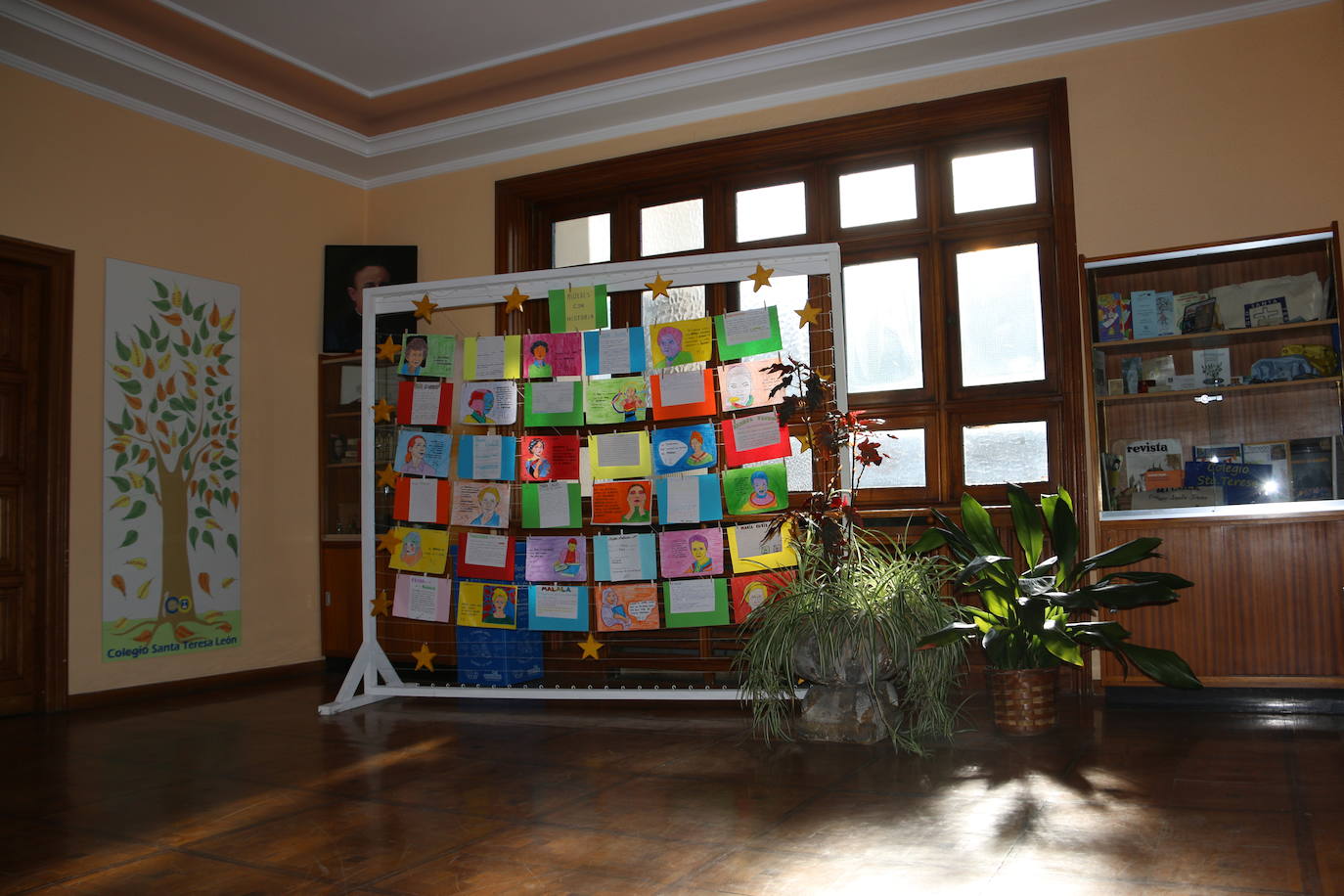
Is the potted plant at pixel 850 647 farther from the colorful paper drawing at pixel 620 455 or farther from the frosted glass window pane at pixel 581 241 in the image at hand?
the frosted glass window pane at pixel 581 241

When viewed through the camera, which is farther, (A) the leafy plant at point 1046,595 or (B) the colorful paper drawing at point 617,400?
(B) the colorful paper drawing at point 617,400

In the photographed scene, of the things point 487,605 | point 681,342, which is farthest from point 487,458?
point 681,342

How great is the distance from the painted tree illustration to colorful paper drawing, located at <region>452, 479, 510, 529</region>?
5.62ft

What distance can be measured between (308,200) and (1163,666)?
17.5 ft

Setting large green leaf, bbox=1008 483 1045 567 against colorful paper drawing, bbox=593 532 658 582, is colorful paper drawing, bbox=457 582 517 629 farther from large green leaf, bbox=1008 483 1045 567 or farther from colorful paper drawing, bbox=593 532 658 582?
large green leaf, bbox=1008 483 1045 567

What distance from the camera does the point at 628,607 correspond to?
14.6 ft

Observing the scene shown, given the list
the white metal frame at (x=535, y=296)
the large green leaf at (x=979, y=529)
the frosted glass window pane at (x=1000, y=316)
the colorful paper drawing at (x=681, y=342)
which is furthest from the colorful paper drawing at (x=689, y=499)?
the frosted glass window pane at (x=1000, y=316)

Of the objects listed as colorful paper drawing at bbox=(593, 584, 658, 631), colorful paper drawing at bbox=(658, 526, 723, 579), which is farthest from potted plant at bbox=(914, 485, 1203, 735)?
colorful paper drawing at bbox=(593, 584, 658, 631)

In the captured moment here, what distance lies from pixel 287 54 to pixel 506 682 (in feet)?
11.1

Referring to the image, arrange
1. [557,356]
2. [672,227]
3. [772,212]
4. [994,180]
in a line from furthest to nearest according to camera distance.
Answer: [672,227] → [772,212] → [994,180] → [557,356]

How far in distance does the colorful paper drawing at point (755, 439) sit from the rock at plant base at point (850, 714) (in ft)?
3.29

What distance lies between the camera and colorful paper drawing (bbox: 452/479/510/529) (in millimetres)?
4633

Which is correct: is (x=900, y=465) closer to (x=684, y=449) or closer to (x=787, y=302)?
(x=787, y=302)

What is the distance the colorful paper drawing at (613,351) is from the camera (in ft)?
14.8
